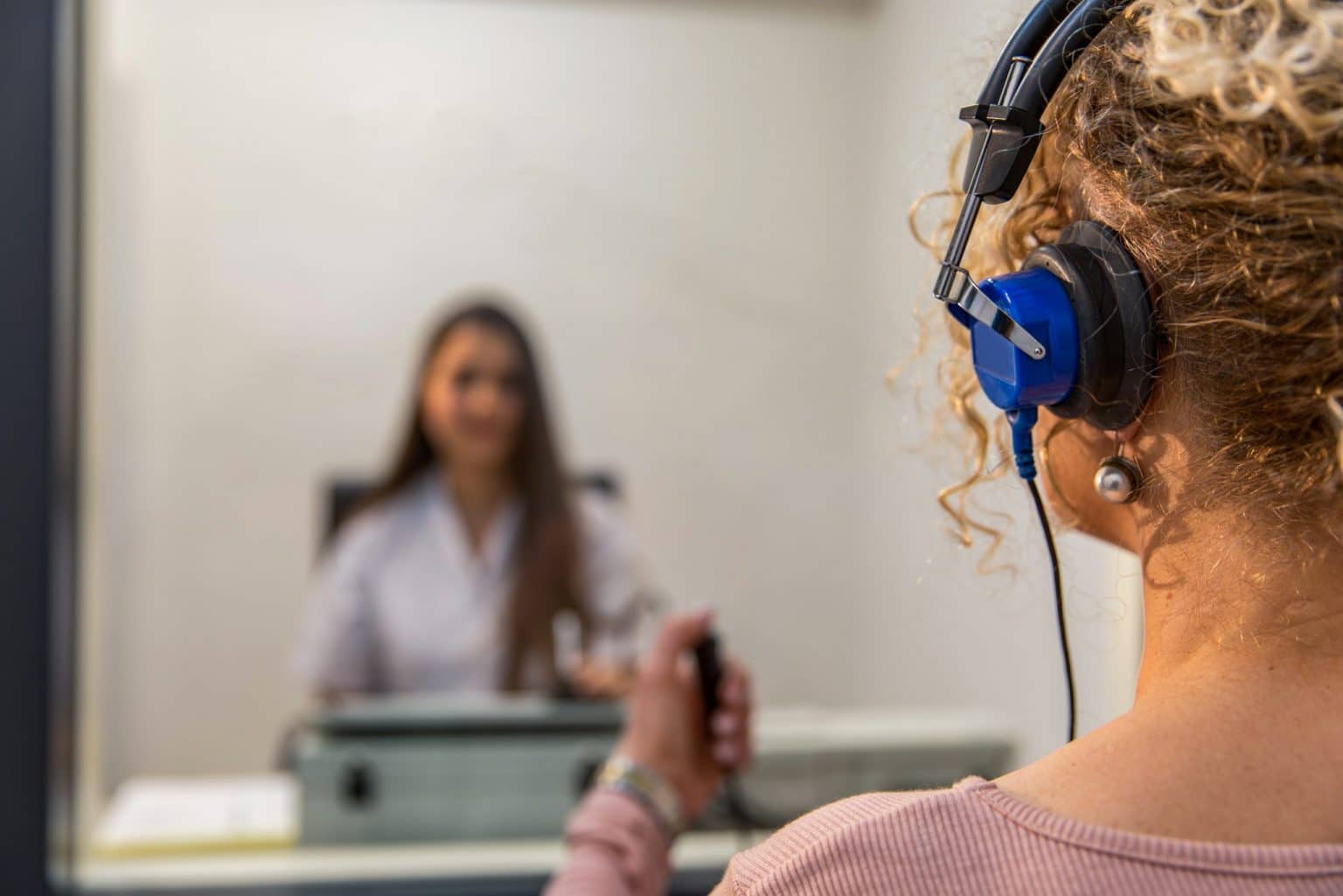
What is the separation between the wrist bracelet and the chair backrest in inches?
33.7

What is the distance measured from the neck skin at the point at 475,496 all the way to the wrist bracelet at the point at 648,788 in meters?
0.87

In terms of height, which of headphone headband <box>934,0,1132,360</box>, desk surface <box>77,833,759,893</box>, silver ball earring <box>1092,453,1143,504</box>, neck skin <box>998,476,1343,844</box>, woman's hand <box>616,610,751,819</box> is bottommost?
desk surface <box>77,833,759,893</box>

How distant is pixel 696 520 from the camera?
1.60m

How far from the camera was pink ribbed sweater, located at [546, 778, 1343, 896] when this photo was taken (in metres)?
0.37

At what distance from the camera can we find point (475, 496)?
5.38 ft

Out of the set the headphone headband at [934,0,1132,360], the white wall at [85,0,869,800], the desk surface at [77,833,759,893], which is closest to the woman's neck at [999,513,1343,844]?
the headphone headband at [934,0,1132,360]

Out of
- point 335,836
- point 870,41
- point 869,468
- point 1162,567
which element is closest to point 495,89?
point 870,41

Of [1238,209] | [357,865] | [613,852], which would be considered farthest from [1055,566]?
[357,865]

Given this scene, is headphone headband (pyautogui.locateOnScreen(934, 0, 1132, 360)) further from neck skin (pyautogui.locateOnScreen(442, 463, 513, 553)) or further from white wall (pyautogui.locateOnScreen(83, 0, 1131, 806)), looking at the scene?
neck skin (pyautogui.locateOnScreen(442, 463, 513, 553))

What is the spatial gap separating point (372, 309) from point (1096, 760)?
134cm

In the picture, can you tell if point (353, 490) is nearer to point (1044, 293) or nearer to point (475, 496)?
point (475, 496)

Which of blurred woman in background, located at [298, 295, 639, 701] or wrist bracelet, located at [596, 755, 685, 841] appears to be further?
blurred woman in background, located at [298, 295, 639, 701]

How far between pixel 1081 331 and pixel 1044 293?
0.02 m

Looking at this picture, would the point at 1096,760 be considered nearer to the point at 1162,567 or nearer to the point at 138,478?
the point at 1162,567
